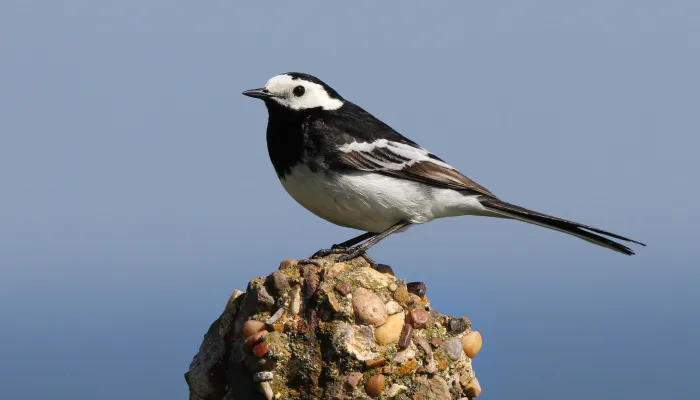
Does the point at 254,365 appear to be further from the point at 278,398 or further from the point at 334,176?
the point at 334,176

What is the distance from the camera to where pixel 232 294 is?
6.95 m

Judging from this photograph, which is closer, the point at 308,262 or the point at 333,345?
the point at 333,345

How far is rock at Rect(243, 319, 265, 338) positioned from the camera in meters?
6.21

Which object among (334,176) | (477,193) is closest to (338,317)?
(334,176)

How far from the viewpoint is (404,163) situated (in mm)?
8352

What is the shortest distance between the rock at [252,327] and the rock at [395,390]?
3.24 ft

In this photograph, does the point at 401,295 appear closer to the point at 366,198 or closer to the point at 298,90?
the point at 366,198

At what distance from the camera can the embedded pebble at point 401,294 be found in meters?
6.45

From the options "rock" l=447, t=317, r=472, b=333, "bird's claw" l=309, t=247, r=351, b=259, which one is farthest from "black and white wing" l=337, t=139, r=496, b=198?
"rock" l=447, t=317, r=472, b=333

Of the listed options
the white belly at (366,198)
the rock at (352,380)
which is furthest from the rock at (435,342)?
the white belly at (366,198)

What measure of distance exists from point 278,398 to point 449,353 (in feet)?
4.24

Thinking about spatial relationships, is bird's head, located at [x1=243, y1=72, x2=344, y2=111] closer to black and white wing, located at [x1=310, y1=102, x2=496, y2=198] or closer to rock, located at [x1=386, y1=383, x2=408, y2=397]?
black and white wing, located at [x1=310, y1=102, x2=496, y2=198]

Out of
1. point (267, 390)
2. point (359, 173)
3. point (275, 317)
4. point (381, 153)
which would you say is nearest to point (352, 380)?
point (267, 390)

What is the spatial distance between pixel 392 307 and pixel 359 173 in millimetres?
2011
